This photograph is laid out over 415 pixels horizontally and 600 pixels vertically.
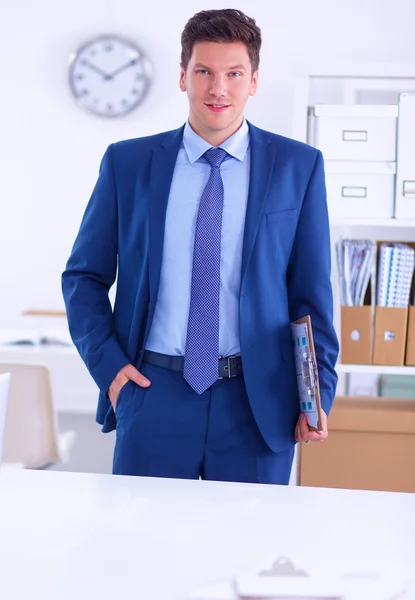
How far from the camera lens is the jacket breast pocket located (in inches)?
70.7

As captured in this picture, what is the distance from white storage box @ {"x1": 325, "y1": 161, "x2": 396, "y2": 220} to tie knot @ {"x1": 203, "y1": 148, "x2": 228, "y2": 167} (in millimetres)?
1001

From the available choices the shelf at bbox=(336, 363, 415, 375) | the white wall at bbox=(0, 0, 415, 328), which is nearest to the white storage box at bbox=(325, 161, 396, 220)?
the shelf at bbox=(336, 363, 415, 375)

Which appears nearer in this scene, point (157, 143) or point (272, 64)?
point (157, 143)

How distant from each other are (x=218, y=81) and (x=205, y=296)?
428mm

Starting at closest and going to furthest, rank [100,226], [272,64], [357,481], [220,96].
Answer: [220,96]
[100,226]
[357,481]
[272,64]

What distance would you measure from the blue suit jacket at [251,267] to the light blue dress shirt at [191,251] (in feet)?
0.08

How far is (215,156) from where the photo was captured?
183 cm

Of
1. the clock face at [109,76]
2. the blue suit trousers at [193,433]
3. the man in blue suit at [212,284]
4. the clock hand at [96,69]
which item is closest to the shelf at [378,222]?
the man in blue suit at [212,284]

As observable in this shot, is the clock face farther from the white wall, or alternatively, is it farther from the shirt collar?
the shirt collar

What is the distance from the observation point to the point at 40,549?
3.72ft

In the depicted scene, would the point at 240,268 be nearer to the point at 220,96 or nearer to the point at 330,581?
the point at 220,96

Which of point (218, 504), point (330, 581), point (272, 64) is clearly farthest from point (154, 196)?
point (272, 64)

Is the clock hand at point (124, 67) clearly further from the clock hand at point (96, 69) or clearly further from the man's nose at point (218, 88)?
the man's nose at point (218, 88)

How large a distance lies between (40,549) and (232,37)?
1.09 meters
